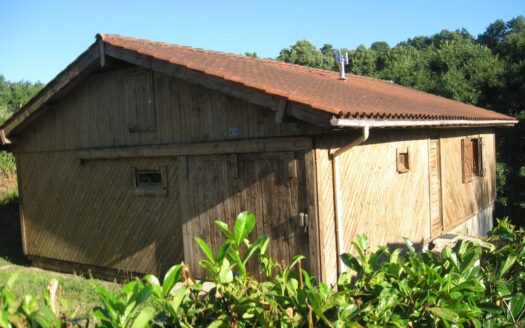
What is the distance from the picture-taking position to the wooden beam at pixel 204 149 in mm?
6660

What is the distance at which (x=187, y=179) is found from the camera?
7.92 metres

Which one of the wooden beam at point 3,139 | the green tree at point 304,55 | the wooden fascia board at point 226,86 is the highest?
the green tree at point 304,55

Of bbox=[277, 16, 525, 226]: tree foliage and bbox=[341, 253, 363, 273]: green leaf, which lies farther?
bbox=[277, 16, 525, 226]: tree foliage

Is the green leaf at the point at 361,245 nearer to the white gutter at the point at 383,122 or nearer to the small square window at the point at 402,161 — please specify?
the white gutter at the point at 383,122

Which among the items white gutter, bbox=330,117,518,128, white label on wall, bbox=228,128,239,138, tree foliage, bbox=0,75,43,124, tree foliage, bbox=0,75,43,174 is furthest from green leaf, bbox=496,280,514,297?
tree foliage, bbox=0,75,43,124

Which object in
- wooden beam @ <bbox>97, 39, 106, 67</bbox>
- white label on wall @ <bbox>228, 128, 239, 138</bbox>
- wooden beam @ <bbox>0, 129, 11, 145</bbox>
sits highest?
wooden beam @ <bbox>97, 39, 106, 67</bbox>

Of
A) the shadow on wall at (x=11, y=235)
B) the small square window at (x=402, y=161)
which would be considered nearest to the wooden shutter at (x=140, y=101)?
the small square window at (x=402, y=161)

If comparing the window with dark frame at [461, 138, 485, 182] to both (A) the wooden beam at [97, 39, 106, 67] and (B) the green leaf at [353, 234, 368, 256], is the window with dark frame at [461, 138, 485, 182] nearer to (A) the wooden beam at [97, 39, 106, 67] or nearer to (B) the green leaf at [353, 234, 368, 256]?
(A) the wooden beam at [97, 39, 106, 67]

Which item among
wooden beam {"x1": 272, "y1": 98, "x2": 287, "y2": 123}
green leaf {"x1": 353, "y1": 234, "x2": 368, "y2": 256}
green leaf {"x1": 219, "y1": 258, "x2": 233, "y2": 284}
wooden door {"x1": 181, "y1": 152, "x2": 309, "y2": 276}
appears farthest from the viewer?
wooden door {"x1": 181, "y1": 152, "x2": 309, "y2": 276}

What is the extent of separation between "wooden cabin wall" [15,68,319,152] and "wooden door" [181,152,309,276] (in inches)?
15.1

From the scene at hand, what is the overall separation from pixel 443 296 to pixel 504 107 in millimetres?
20354

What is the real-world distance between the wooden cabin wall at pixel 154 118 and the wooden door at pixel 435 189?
15.3ft

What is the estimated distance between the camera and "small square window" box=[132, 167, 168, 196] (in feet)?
27.3

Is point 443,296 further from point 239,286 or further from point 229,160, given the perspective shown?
point 229,160
